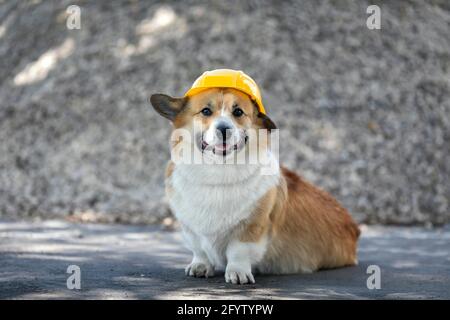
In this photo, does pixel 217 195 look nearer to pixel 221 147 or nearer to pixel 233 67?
pixel 221 147

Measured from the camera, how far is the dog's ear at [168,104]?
13.4 feet

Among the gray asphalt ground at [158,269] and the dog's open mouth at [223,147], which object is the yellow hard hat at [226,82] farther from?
the gray asphalt ground at [158,269]

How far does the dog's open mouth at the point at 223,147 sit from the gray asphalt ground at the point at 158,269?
28.2 inches

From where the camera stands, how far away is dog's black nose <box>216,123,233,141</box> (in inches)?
147

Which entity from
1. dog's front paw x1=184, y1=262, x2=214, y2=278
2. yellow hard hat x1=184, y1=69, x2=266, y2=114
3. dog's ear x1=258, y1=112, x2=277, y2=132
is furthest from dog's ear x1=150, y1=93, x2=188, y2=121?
dog's front paw x1=184, y1=262, x2=214, y2=278

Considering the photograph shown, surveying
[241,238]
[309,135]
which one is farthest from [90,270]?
[309,135]

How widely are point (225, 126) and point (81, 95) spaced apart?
516 cm

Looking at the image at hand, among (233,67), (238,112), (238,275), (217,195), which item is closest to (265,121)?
(238,112)

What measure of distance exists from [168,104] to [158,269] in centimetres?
109

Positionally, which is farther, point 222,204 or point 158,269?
point 158,269

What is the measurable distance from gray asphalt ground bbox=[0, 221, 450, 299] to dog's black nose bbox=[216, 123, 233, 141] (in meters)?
0.79

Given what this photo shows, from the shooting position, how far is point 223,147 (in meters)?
3.85

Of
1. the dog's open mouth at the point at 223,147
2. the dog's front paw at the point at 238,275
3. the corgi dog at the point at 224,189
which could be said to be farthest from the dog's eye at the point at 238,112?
the dog's front paw at the point at 238,275

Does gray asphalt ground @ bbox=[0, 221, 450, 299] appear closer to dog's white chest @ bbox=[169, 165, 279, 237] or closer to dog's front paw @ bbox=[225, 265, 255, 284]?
dog's front paw @ bbox=[225, 265, 255, 284]
